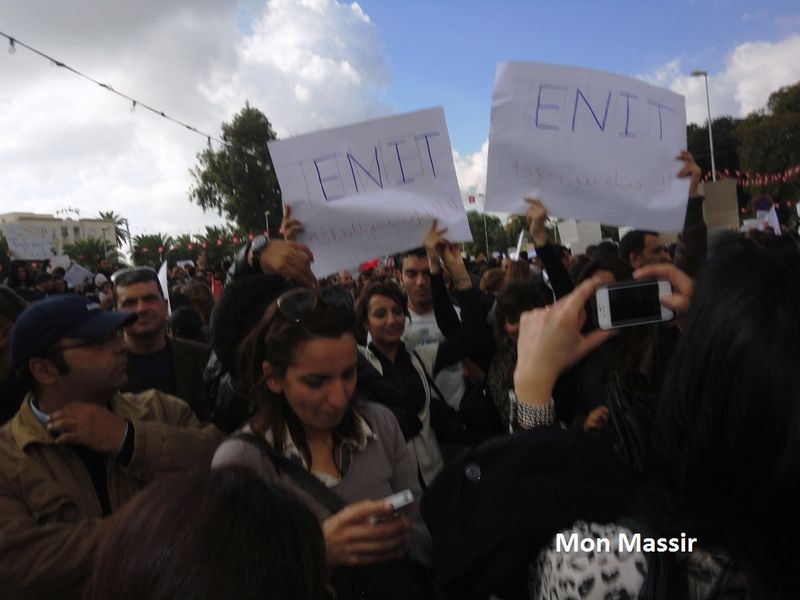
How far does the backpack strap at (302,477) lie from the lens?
1676 millimetres

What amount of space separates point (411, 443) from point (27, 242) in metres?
13.1

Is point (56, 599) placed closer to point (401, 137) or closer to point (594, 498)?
point (594, 498)

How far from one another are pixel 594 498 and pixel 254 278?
5.47 ft

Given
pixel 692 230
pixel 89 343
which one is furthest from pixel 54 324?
pixel 692 230

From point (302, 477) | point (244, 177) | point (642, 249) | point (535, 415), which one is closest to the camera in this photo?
point (535, 415)

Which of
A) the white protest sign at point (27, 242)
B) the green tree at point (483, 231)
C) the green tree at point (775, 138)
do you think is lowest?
the green tree at point (483, 231)

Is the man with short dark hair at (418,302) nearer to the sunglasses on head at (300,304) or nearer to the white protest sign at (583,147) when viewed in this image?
the white protest sign at (583,147)

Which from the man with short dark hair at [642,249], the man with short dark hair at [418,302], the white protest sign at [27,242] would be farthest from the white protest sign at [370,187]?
the white protest sign at [27,242]

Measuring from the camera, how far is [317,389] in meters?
1.87

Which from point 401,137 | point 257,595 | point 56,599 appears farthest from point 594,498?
point 401,137

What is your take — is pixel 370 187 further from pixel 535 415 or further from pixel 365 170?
pixel 535 415

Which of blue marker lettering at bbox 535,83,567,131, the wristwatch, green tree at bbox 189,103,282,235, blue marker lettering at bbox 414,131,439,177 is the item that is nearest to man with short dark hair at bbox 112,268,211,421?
the wristwatch

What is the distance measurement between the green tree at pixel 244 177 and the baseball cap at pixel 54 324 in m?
33.1

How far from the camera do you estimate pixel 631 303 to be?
4.72 feet
